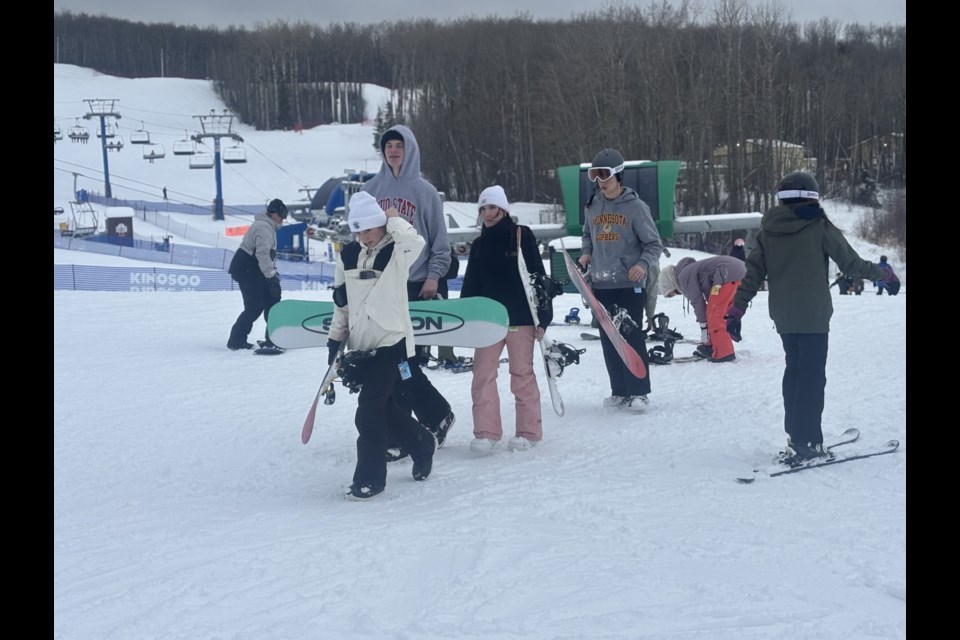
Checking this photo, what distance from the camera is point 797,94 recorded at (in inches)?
1875

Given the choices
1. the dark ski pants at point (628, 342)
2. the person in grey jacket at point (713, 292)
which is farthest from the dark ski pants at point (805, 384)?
the person in grey jacket at point (713, 292)

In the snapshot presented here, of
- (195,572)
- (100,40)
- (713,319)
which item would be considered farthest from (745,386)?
(100,40)

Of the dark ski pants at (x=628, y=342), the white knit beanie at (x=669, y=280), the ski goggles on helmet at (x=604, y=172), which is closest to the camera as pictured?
the ski goggles on helmet at (x=604, y=172)

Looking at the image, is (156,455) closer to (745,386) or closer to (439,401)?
(439,401)

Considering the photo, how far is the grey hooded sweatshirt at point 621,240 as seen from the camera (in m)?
6.18

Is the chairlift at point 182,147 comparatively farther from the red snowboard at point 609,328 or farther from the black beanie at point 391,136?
the red snowboard at point 609,328

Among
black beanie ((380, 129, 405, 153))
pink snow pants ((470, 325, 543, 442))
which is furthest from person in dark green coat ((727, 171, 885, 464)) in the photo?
black beanie ((380, 129, 405, 153))

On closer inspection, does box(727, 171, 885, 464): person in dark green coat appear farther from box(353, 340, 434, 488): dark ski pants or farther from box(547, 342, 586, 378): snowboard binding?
box(353, 340, 434, 488): dark ski pants

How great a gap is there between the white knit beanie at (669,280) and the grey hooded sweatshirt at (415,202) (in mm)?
3669

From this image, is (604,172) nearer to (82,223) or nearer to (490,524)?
(490,524)

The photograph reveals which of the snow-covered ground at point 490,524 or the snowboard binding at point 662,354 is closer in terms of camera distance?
the snow-covered ground at point 490,524

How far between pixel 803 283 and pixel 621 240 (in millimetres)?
1696

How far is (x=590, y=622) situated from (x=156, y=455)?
3.66 m

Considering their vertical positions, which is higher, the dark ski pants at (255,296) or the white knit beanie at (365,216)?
the white knit beanie at (365,216)
